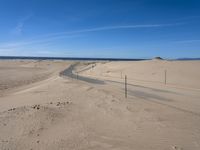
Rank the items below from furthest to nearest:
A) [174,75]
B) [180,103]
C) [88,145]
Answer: [174,75], [180,103], [88,145]

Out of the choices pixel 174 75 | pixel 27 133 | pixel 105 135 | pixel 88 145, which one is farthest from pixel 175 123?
pixel 174 75

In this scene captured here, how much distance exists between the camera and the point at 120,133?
286 inches

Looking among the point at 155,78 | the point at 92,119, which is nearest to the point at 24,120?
the point at 92,119

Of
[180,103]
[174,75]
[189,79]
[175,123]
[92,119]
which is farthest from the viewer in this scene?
[174,75]

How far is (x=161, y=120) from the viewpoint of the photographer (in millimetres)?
8422

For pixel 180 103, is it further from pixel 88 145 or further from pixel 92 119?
pixel 88 145

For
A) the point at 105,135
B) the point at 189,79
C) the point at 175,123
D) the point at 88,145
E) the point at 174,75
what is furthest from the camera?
the point at 174,75

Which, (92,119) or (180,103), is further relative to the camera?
(180,103)

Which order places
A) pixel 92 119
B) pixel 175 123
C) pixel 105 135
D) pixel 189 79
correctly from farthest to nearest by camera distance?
pixel 189 79
pixel 92 119
pixel 175 123
pixel 105 135

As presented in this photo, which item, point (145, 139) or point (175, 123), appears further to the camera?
point (175, 123)

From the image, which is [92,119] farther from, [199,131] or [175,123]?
[199,131]

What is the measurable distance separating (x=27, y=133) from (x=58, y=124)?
1.27 metres

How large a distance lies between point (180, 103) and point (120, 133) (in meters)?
5.74

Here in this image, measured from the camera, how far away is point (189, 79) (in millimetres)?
21500
